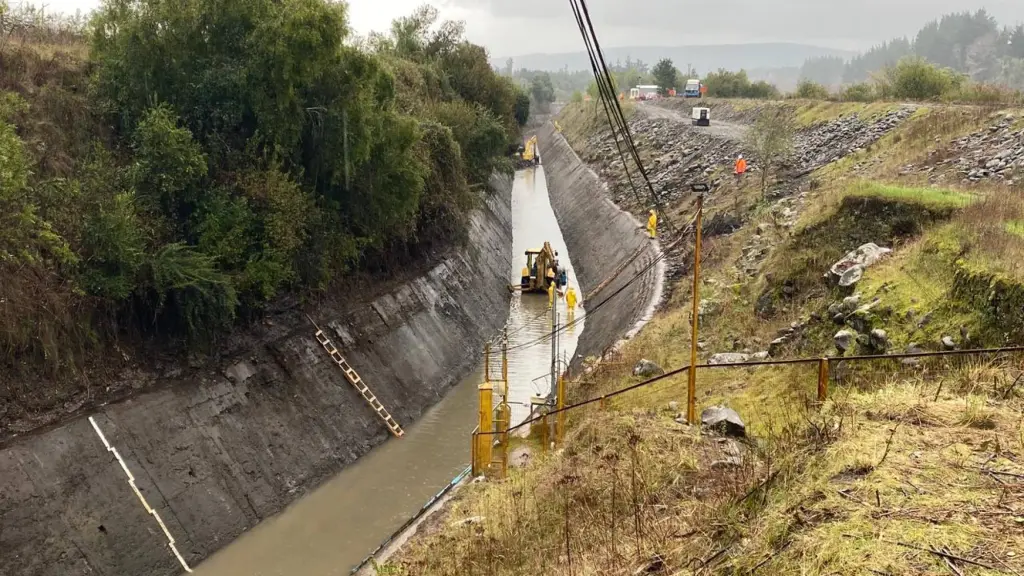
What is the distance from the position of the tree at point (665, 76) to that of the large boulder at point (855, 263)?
102 m

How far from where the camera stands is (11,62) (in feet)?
62.7

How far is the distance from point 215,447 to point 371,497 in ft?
13.4

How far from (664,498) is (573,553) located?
4.88 feet

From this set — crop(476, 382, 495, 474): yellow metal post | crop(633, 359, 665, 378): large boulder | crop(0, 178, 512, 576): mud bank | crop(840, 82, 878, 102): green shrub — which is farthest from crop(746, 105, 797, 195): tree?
crop(476, 382, 495, 474): yellow metal post

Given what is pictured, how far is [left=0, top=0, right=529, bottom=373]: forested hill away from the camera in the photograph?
14953mm

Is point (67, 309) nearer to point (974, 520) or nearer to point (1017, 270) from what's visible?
point (974, 520)

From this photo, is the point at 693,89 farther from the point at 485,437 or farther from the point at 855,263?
the point at 485,437

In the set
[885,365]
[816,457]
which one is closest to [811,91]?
[885,365]

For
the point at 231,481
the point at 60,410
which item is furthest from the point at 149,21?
the point at 231,481

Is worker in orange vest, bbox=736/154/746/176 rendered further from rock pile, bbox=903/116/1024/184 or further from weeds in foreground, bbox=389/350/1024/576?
weeds in foreground, bbox=389/350/1024/576

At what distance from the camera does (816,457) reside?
845 centimetres

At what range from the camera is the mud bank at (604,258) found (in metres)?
27.0

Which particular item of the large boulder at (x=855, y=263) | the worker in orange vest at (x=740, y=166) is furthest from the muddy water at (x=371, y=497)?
the worker in orange vest at (x=740, y=166)

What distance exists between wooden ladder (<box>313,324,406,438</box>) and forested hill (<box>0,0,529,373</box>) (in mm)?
1634
